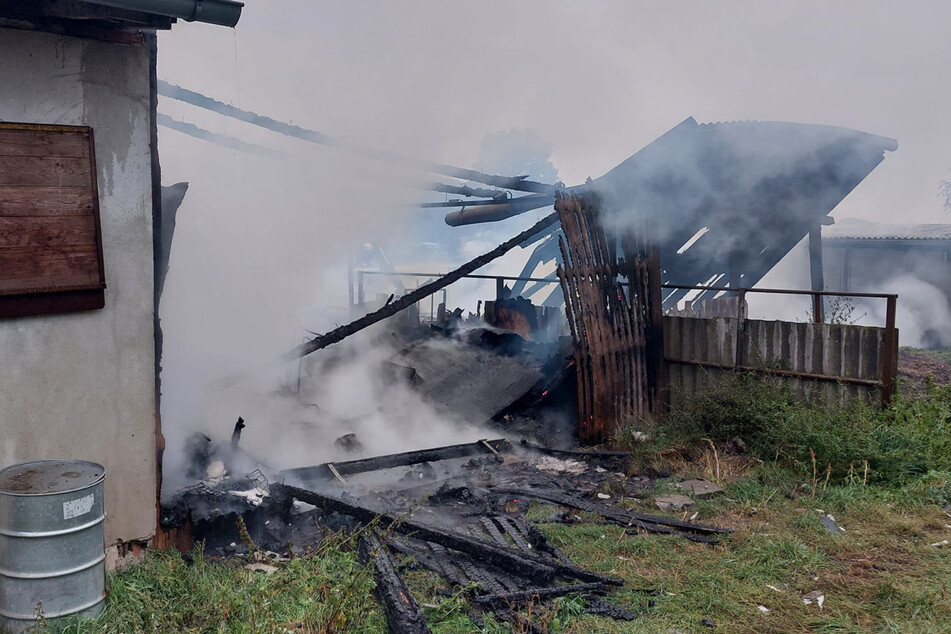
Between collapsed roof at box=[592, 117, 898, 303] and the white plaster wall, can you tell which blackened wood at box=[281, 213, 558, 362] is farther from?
the white plaster wall

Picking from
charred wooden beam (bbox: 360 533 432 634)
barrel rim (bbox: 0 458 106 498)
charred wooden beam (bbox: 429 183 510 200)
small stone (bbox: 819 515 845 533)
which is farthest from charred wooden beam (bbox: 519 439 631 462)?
barrel rim (bbox: 0 458 106 498)

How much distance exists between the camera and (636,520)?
5695 millimetres

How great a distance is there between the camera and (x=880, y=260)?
23.3 m

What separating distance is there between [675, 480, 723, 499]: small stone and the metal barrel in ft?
16.8

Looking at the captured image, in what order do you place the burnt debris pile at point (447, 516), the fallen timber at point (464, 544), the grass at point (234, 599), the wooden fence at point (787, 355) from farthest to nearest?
the wooden fence at point (787, 355), the fallen timber at point (464, 544), the burnt debris pile at point (447, 516), the grass at point (234, 599)

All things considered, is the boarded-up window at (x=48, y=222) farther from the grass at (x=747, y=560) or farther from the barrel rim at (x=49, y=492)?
the grass at (x=747, y=560)

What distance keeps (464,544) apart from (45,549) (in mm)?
2642

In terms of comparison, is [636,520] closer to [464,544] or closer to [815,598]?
[815,598]

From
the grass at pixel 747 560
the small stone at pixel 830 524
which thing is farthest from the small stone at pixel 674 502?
the small stone at pixel 830 524

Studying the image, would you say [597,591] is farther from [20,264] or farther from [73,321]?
[20,264]

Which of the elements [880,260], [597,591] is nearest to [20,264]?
[597,591]

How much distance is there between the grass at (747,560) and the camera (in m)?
3.83

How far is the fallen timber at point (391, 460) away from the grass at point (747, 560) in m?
1.52

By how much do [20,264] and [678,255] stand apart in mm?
10520
